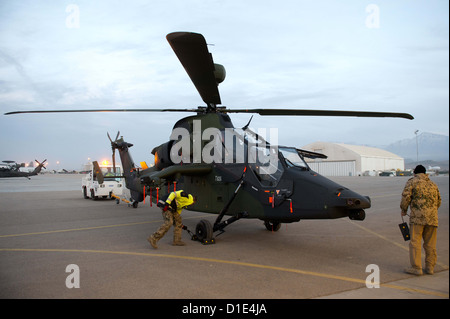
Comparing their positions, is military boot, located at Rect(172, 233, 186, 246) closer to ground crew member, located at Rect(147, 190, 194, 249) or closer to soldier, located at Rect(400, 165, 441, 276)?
ground crew member, located at Rect(147, 190, 194, 249)

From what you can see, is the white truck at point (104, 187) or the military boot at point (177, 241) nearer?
the military boot at point (177, 241)

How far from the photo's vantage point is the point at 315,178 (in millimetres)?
7312

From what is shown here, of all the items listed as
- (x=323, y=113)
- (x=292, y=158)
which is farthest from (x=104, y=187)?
(x=323, y=113)

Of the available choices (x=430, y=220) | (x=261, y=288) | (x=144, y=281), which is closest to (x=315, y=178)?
(x=430, y=220)

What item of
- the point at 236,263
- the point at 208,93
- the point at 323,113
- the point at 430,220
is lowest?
the point at 236,263

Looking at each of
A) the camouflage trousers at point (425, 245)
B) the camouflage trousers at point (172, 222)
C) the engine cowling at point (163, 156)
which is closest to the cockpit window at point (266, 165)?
the camouflage trousers at point (172, 222)

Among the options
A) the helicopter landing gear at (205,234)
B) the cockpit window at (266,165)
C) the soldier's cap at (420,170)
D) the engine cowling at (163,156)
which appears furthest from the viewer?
the engine cowling at (163,156)

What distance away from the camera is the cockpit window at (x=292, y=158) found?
7.85 meters

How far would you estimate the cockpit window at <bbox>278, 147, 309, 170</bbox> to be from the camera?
7.85m

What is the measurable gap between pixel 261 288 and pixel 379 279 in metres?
2.04

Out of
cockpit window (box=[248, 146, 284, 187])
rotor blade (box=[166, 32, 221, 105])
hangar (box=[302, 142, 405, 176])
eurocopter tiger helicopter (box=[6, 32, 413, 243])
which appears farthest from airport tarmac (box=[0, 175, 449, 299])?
hangar (box=[302, 142, 405, 176])

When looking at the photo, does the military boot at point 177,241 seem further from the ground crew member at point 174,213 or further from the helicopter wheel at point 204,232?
the helicopter wheel at point 204,232
